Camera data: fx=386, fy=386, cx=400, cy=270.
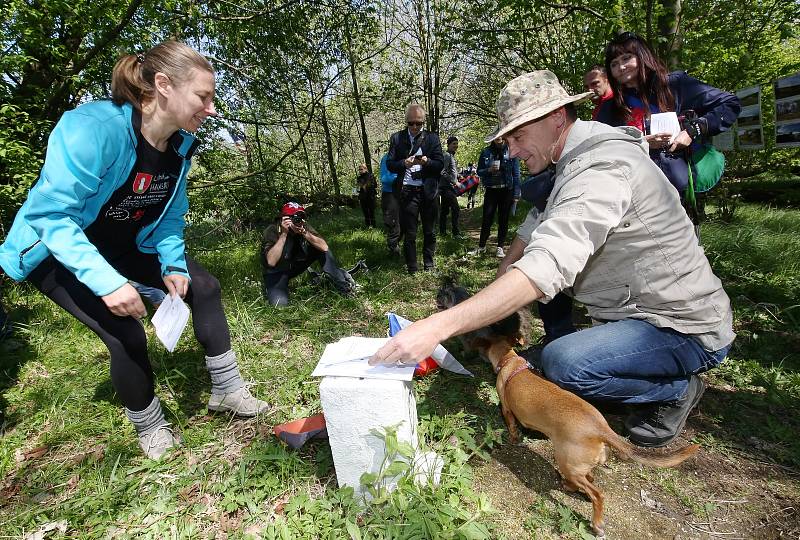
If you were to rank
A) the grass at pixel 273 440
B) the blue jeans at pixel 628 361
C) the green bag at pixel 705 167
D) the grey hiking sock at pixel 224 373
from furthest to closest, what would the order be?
the green bag at pixel 705 167, the grey hiking sock at pixel 224 373, the blue jeans at pixel 628 361, the grass at pixel 273 440

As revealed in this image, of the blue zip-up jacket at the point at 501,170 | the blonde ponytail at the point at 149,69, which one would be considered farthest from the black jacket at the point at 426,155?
the blonde ponytail at the point at 149,69

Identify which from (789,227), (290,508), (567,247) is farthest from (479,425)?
(789,227)

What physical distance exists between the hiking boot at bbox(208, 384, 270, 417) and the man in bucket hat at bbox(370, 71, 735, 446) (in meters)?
1.43

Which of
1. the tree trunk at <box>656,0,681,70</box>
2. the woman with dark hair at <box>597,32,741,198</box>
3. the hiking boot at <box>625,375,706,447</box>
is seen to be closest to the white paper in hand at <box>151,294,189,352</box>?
the hiking boot at <box>625,375,706,447</box>

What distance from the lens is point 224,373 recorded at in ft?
8.00

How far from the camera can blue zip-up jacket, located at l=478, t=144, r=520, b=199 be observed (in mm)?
6469

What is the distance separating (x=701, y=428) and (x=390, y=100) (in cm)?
1458

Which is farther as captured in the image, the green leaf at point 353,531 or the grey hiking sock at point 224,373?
the grey hiking sock at point 224,373

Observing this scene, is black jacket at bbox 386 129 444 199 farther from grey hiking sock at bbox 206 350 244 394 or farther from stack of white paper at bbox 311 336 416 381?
stack of white paper at bbox 311 336 416 381

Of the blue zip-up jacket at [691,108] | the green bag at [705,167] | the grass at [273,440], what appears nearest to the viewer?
the grass at [273,440]

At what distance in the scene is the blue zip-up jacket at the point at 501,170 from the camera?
6.47m

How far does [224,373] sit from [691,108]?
3.88m

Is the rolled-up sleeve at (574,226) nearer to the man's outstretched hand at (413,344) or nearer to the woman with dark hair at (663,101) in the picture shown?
the man's outstretched hand at (413,344)

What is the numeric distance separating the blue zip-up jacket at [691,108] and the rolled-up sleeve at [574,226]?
157cm
